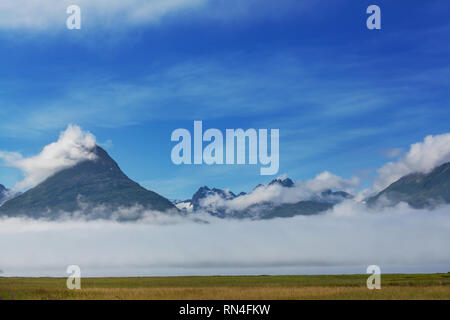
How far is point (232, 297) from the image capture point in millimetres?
81938
